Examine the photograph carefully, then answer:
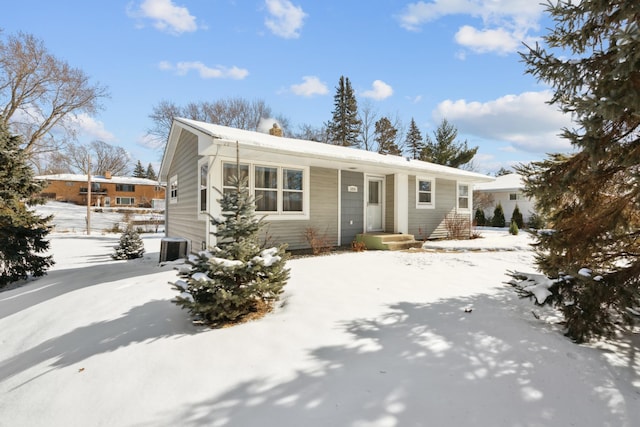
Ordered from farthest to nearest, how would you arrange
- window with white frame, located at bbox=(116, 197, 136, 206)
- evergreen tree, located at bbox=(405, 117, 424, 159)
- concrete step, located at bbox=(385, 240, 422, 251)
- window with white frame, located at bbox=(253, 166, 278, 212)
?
window with white frame, located at bbox=(116, 197, 136, 206) → evergreen tree, located at bbox=(405, 117, 424, 159) → concrete step, located at bbox=(385, 240, 422, 251) → window with white frame, located at bbox=(253, 166, 278, 212)

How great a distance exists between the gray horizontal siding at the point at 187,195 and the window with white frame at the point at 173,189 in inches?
8.9

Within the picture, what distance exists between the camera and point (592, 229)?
10.6ft

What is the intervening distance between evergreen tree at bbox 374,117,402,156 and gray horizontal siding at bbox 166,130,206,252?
77.0ft

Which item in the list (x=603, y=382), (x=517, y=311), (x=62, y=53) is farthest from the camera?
(x=62, y=53)

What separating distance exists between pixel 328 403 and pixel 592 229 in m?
3.29

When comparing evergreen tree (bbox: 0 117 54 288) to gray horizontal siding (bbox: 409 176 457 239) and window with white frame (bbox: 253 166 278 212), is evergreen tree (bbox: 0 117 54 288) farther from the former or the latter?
gray horizontal siding (bbox: 409 176 457 239)

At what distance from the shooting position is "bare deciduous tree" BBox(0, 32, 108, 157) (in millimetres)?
17812

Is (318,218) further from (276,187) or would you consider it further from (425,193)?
(425,193)

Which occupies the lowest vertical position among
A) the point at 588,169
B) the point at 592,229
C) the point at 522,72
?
the point at 592,229

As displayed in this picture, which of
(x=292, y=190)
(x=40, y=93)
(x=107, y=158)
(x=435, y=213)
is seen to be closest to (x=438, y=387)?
(x=292, y=190)

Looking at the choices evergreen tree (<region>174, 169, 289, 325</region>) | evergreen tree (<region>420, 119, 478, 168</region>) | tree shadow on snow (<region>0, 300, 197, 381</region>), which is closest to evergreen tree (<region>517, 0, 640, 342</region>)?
evergreen tree (<region>174, 169, 289, 325</region>)

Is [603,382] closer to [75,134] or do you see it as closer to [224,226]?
[224,226]

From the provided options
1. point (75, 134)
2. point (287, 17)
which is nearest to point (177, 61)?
point (75, 134)

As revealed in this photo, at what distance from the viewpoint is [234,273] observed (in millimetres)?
3852
